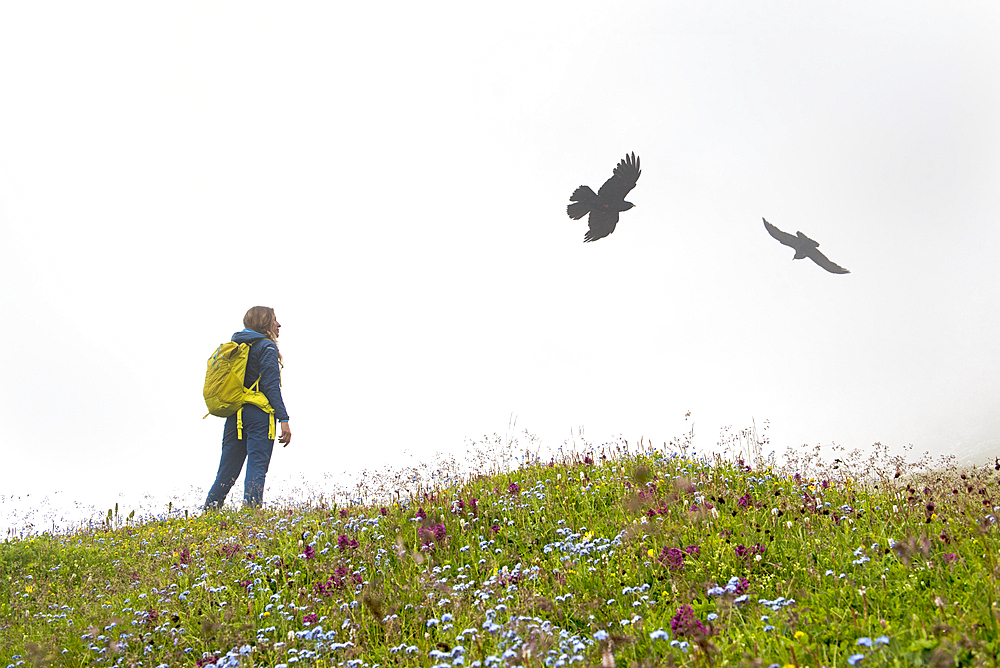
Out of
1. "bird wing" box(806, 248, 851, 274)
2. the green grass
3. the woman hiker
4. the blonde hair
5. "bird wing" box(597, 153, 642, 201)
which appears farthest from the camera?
"bird wing" box(806, 248, 851, 274)

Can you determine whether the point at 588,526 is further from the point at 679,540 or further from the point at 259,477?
the point at 259,477

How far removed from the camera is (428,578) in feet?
14.7

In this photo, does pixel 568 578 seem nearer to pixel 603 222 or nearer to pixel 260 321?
pixel 260 321

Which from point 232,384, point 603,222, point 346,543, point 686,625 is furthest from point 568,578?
point 603,222

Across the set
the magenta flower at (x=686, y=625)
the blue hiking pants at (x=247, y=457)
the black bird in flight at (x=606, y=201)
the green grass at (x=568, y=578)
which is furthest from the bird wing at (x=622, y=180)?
the magenta flower at (x=686, y=625)

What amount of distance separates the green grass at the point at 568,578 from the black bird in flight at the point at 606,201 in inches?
A: 193

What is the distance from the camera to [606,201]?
423 inches

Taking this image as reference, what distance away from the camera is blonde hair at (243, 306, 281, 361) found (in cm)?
Answer: 929

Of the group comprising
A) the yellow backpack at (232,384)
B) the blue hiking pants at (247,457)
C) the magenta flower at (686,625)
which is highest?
the yellow backpack at (232,384)

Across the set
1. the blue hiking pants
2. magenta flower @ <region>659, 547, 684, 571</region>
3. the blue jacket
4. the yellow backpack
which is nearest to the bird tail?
the blue jacket

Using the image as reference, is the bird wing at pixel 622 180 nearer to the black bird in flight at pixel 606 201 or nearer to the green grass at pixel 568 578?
the black bird in flight at pixel 606 201

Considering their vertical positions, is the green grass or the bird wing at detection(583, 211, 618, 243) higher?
the bird wing at detection(583, 211, 618, 243)

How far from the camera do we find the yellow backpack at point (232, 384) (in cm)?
895

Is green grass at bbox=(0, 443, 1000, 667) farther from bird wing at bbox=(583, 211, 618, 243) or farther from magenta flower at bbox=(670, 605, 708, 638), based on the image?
bird wing at bbox=(583, 211, 618, 243)
